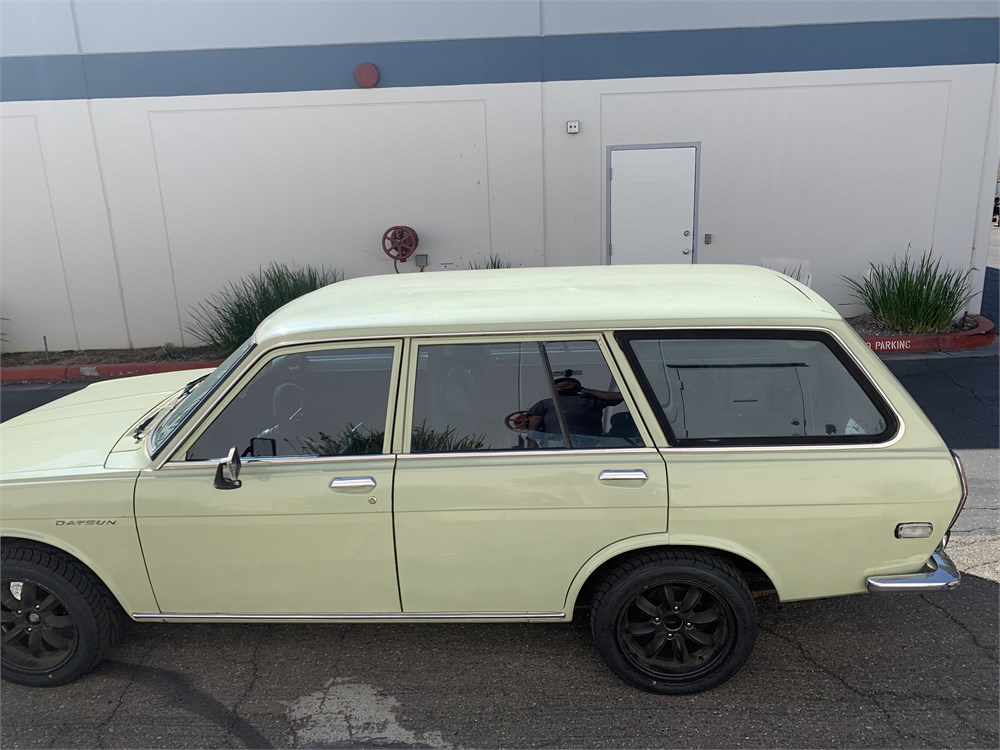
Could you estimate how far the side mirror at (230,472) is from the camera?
9.62 ft

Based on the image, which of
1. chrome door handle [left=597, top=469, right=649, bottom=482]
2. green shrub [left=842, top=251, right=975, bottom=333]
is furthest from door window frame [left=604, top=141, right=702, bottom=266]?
chrome door handle [left=597, top=469, right=649, bottom=482]

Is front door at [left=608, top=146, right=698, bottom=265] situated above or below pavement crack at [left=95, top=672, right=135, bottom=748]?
Result: above

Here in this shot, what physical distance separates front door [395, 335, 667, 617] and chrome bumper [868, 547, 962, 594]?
91cm

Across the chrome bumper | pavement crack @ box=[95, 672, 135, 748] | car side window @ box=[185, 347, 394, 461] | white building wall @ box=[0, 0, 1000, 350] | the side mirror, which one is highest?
white building wall @ box=[0, 0, 1000, 350]

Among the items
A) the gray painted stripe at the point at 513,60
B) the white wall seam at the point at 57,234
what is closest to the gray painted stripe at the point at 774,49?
the gray painted stripe at the point at 513,60

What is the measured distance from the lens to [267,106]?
9258mm

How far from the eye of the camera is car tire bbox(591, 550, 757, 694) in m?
2.99

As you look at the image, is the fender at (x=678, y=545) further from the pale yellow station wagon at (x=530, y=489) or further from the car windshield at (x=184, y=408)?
the car windshield at (x=184, y=408)

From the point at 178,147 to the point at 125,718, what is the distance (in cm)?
806

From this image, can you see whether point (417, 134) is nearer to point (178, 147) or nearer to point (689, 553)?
point (178, 147)

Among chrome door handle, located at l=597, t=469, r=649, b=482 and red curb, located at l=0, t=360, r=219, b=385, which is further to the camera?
red curb, located at l=0, t=360, r=219, b=385

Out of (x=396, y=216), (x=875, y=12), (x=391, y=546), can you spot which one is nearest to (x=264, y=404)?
(x=391, y=546)

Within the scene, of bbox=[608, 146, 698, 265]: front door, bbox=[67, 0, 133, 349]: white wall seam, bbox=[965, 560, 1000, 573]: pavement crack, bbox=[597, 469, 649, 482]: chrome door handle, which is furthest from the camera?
bbox=[608, 146, 698, 265]: front door

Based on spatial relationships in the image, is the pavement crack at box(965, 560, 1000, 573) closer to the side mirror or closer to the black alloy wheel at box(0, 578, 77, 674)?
the side mirror
